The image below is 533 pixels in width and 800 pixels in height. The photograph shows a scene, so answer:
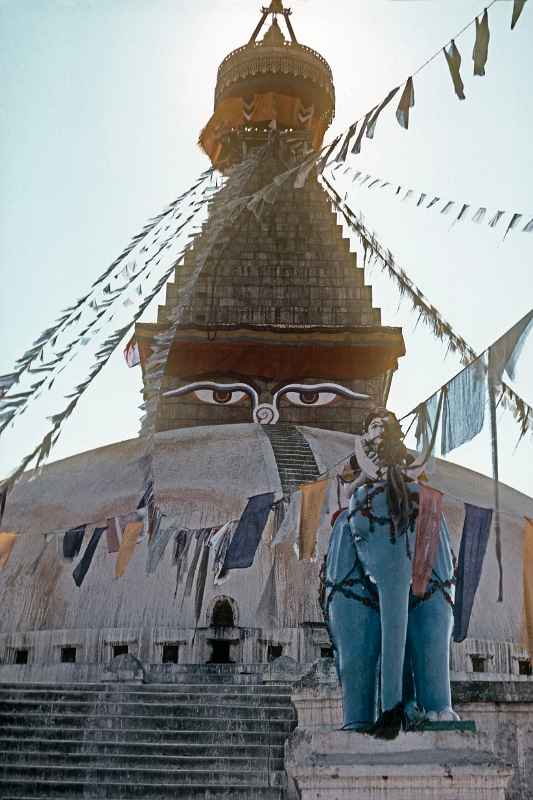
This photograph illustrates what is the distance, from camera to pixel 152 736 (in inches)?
290

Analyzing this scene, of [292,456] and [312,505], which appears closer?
[312,505]

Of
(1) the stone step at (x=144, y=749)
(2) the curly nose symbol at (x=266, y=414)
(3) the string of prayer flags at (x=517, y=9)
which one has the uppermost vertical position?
(2) the curly nose symbol at (x=266, y=414)

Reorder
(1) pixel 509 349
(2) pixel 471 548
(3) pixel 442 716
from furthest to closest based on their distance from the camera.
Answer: (2) pixel 471 548, (1) pixel 509 349, (3) pixel 442 716

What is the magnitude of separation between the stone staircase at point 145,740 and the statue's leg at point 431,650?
2515 millimetres

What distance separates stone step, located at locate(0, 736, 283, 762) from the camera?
706cm

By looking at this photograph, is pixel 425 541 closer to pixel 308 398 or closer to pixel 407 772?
pixel 407 772

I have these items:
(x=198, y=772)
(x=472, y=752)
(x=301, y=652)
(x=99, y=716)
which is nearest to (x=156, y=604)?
(x=301, y=652)

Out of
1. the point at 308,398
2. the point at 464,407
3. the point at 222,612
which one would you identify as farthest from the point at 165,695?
the point at 308,398

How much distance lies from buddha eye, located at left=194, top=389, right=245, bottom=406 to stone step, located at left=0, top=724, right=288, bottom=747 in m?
9.59

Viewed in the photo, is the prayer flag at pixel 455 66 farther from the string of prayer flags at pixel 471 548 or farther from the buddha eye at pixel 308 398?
the buddha eye at pixel 308 398

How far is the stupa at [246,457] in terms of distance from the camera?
33.7 ft

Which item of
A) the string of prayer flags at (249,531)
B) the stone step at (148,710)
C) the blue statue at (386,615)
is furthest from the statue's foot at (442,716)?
the string of prayer flags at (249,531)

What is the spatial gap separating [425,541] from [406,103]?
2.93 metres

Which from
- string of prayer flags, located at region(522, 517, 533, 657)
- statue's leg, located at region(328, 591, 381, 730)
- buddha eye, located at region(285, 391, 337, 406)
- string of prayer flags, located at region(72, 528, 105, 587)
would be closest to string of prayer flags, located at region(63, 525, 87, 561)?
string of prayer flags, located at region(72, 528, 105, 587)
